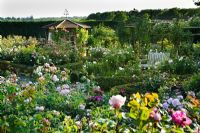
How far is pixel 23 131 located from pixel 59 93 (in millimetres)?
2885

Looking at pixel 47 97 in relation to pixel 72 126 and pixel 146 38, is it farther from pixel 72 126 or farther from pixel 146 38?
pixel 146 38

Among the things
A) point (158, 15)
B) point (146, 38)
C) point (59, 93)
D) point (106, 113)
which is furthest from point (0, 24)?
point (106, 113)

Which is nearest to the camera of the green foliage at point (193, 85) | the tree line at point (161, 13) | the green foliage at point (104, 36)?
the green foliage at point (193, 85)

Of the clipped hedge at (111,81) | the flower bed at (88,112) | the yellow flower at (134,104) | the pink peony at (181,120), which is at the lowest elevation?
the clipped hedge at (111,81)

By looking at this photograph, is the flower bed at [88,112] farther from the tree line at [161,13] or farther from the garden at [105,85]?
the tree line at [161,13]

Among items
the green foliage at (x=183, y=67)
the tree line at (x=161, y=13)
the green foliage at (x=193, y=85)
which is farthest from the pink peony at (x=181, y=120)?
the tree line at (x=161, y=13)

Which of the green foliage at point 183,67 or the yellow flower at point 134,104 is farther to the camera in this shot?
the green foliage at point 183,67

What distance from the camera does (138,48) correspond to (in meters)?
17.7

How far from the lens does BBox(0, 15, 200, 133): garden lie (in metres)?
3.54

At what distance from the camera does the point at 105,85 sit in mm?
11344

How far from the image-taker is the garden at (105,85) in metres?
3.54

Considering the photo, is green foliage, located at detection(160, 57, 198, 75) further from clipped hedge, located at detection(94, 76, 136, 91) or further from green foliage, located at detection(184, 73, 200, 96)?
green foliage, located at detection(184, 73, 200, 96)

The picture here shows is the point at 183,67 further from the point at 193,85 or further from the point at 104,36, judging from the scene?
the point at 104,36

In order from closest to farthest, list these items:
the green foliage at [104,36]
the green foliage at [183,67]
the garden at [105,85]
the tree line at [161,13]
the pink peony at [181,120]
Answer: the pink peony at [181,120] < the garden at [105,85] < the green foliage at [183,67] < the green foliage at [104,36] < the tree line at [161,13]
